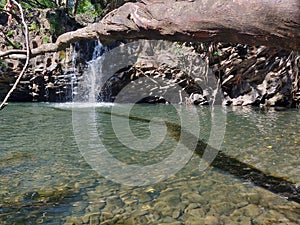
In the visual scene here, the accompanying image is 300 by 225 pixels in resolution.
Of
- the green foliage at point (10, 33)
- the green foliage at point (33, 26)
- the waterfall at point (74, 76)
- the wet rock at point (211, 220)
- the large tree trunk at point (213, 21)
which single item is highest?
the green foliage at point (33, 26)

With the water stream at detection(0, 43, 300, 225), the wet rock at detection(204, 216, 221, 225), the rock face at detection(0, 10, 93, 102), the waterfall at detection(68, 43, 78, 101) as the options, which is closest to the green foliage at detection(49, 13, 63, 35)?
the rock face at detection(0, 10, 93, 102)

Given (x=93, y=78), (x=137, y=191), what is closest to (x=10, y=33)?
(x=93, y=78)

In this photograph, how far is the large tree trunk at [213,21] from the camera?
5.04 ft

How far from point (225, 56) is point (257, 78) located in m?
1.94

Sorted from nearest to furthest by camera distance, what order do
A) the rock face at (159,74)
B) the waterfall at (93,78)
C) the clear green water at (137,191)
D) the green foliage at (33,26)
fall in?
the clear green water at (137,191) → the rock face at (159,74) → the waterfall at (93,78) → the green foliage at (33,26)

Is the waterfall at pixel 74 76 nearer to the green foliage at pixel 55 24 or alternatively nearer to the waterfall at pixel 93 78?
the waterfall at pixel 93 78

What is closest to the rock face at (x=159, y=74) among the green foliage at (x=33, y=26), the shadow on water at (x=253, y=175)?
the green foliage at (x=33, y=26)

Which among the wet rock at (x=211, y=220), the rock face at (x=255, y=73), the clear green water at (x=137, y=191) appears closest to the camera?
the wet rock at (x=211, y=220)

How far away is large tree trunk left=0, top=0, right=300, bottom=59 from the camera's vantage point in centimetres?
154

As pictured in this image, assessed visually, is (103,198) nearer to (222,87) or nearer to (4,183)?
(4,183)

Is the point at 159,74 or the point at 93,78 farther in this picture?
the point at 93,78

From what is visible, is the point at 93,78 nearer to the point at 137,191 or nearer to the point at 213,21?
the point at 137,191

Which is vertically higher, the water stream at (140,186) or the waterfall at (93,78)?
the waterfall at (93,78)

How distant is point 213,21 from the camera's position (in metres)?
1.82
